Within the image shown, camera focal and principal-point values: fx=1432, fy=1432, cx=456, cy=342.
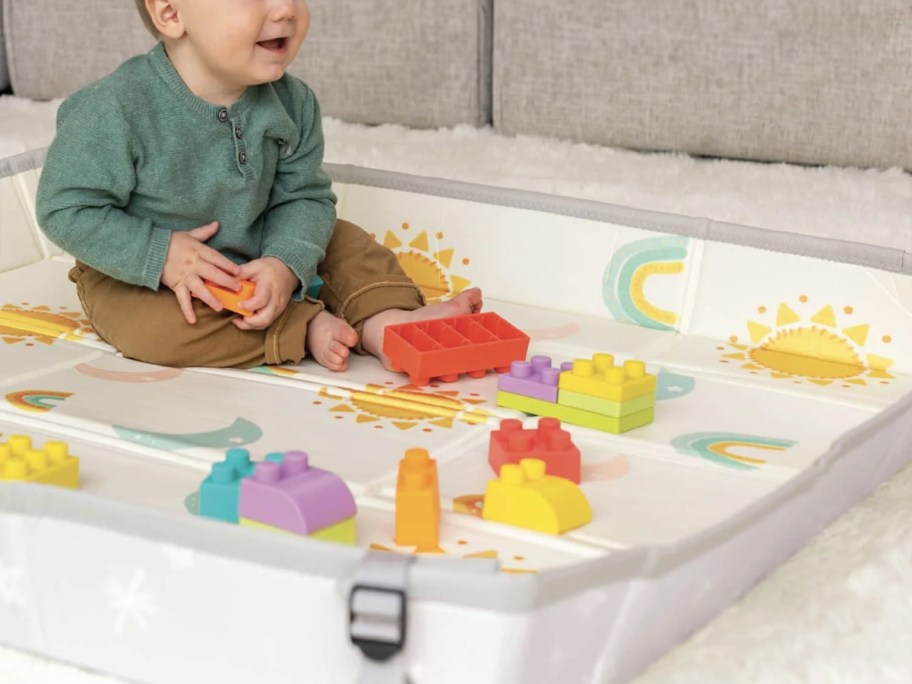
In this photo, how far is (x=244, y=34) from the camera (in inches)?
47.8

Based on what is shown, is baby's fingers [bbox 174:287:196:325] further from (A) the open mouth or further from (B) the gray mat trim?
(B) the gray mat trim

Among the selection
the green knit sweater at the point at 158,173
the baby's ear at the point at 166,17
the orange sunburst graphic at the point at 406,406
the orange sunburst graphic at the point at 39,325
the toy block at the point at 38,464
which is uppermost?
the baby's ear at the point at 166,17

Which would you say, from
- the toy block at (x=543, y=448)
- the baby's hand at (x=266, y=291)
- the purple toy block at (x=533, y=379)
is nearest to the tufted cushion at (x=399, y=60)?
the baby's hand at (x=266, y=291)

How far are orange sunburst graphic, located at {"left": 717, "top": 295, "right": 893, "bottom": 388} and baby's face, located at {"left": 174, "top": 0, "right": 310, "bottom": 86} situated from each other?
480mm

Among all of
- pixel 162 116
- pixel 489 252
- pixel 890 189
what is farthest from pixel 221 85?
pixel 890 189

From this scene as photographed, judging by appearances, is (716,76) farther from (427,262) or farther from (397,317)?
(397,317)

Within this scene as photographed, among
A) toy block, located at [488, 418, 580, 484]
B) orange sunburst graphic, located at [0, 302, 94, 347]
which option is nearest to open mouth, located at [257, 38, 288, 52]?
orange sunburst graphic, located at [0, 302, 94, 347]

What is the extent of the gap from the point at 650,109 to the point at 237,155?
0.61 m

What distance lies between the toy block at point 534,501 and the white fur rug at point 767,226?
0.35 feet

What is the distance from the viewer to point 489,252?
1485 millimetres

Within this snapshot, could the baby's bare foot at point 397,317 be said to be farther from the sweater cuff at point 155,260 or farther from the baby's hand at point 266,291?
the sweater cuff at point 155,260

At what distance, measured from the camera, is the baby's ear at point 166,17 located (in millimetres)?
1248

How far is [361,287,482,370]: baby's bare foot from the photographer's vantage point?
1.28 meters

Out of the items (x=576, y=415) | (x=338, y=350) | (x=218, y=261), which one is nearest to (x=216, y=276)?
(x=218, y=261)
